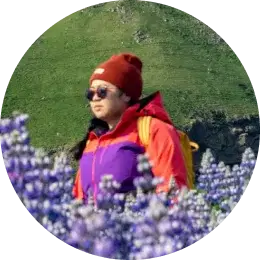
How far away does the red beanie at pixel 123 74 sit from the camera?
10.4ft

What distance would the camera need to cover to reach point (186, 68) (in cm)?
353

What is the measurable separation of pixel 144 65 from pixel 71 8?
471 mm

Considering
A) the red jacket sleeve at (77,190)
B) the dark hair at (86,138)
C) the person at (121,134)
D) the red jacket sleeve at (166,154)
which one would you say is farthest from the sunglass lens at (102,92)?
the red jacket sleeve at (77,190)

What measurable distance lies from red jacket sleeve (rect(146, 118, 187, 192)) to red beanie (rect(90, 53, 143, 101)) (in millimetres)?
277

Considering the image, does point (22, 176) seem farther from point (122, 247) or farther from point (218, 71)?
point (218, 71)

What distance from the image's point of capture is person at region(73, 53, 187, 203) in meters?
2.94

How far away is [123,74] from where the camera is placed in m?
3.18

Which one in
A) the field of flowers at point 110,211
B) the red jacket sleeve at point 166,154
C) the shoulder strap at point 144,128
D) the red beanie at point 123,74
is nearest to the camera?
the field of flowers at point 110,211

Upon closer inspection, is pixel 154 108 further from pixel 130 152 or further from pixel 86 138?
pixel 86 138

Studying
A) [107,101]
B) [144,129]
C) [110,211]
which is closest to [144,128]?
[144,129]

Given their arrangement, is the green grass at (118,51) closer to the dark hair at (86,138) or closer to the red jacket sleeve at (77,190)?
the dark hair at (86,138)

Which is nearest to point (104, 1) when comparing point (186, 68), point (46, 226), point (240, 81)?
point (186, 68)

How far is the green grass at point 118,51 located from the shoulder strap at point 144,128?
246mm

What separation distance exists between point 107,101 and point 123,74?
15 centimetres
